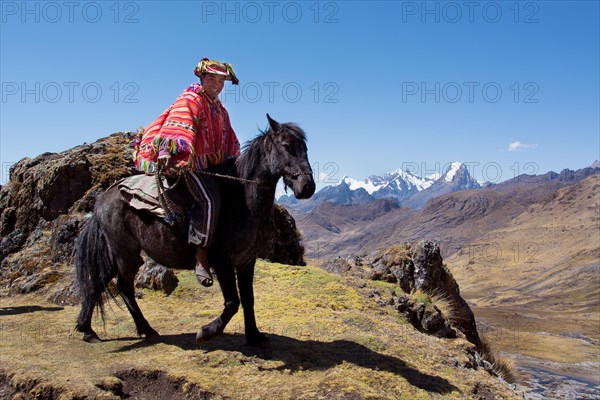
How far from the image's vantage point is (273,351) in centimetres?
730

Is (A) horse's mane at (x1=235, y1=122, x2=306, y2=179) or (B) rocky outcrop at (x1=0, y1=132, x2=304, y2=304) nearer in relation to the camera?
(A) horse's mane at (x1=235, y1=122, x2=306, y2=179)

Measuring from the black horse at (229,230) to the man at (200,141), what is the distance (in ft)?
0.86

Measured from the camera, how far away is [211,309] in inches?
407

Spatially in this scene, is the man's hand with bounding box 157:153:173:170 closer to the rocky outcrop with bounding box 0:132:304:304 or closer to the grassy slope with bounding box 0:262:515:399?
the grassy slope with bounding box 0:262:515:399

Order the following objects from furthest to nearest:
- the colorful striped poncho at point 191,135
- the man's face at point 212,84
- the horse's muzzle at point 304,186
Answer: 1. the man's face at point 212,84
2. the colorful striped poncho at point 191,135
3. the horse's muzzle at point 304,186

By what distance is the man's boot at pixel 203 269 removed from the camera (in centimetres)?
679

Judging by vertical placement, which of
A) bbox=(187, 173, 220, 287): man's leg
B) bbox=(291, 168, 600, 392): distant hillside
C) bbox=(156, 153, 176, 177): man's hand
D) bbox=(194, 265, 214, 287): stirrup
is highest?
bbox=(156, 153, 176, 177): man's hand

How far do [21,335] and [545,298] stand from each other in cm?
11499

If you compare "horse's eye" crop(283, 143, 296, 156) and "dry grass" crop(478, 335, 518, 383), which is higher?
"horse's eye" crop(283, 143, 296, 156)

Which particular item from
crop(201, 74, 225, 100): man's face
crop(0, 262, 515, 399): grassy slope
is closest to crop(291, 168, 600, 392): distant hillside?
crop(0, 262, 515, 399): grassy slope

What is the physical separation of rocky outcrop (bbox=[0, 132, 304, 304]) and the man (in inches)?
198

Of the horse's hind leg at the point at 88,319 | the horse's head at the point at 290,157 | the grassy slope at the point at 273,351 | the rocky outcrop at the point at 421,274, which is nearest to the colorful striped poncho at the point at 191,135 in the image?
the horse's head at the point at 290,157

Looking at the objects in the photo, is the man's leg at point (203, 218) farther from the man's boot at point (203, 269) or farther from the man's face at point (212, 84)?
the man's face at point (212, 84)

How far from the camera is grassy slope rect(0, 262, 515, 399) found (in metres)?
6.22
